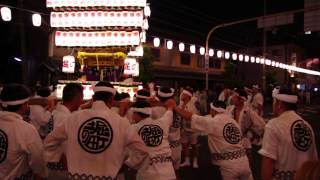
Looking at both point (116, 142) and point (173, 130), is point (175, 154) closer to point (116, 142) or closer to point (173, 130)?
point (173, 130)

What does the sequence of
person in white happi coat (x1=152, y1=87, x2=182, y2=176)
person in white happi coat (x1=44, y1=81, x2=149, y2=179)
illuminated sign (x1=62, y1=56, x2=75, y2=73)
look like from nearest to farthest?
person in white happi coat (x1=44, y1=81, x2=149, y2=179)
person in white happi coat (x1=152, y1=87, x2=182, y2=176)
illuminated sign (x1=62, y1=56, x2=75, y2=73)

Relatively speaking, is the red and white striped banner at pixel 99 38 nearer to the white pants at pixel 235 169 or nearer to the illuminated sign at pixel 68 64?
the illuminated sign at pixel 68 64

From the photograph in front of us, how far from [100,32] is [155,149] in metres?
8.42

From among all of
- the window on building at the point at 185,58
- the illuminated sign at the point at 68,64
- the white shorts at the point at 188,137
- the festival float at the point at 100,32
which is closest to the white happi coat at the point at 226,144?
the white shorts at the point at 188,137

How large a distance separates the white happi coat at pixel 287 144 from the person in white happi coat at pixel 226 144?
3.91ft

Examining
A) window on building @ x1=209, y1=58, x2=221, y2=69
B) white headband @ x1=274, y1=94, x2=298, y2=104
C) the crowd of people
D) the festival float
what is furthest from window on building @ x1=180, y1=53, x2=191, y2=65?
white headband @ x1=274, y1=94, x2=298, y2=104

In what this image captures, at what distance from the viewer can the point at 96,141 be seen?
396cm

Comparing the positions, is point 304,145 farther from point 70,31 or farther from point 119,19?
point 70,31

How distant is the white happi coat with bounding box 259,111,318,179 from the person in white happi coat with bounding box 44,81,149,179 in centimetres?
159

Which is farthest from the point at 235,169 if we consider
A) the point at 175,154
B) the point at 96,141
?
the point at 96,141

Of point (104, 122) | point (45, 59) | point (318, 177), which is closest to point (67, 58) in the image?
point (104, 122)

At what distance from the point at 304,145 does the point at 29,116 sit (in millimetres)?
5280

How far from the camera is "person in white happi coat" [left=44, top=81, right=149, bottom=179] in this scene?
396 cm

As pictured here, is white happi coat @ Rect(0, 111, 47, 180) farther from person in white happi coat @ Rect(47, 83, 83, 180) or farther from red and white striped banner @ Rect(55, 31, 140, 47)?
red and white striped banner @ Rect(55, 31, 140, 47)
